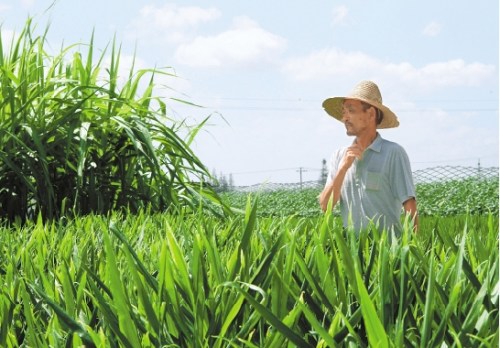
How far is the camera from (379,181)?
4418 millimetres

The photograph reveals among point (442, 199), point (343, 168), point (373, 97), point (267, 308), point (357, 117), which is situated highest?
point (373, 97)

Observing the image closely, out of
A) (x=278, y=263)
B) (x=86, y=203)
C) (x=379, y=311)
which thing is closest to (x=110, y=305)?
(x=278, y=263)

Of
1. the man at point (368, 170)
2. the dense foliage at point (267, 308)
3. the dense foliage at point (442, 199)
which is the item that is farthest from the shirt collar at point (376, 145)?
the dense foliage at point (442, 199)

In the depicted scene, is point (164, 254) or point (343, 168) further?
point (343, 168)

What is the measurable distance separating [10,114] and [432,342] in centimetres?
459

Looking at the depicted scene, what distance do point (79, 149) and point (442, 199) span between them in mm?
14695

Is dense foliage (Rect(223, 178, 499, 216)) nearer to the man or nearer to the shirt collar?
the man

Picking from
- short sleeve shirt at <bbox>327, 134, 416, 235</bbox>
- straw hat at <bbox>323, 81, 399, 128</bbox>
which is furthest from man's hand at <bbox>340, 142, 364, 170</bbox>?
straw hat at <bbox>323, 81, 399, 128</bbox>

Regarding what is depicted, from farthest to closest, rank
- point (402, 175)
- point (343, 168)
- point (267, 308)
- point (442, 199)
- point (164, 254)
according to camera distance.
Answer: point (442, 199) < point (402, 175) < point (343, 168) < point (164, 254) < point (267, 308)

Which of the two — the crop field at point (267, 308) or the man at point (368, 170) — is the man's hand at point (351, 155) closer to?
the man at point (368, 170)

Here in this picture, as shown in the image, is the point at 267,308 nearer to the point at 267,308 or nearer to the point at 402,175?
the point at 267,308

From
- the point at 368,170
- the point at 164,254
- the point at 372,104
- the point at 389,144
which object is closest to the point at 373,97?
the point at 372,104

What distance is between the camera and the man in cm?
434

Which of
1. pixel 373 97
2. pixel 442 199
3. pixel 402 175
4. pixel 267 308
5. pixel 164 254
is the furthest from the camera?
pixel 442 199
